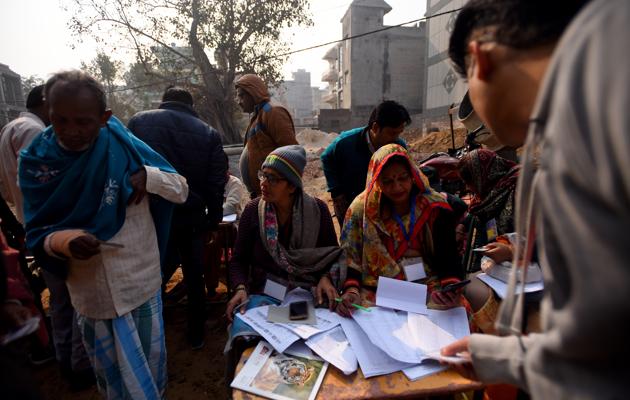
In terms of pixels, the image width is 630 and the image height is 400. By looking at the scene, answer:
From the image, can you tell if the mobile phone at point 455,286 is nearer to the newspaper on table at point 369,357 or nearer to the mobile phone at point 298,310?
the newspaper on table at point 369,357

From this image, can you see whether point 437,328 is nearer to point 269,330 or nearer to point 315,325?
point 315,325

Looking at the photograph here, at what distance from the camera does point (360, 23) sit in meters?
22.2

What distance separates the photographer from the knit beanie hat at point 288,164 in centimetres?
212

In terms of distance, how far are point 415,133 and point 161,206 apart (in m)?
16.5

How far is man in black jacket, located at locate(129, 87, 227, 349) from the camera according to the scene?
2.61 metres

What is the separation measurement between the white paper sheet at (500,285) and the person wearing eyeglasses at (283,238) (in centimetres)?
81

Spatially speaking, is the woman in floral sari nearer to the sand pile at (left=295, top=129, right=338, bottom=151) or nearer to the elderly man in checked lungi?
the elderly man in checked lungi

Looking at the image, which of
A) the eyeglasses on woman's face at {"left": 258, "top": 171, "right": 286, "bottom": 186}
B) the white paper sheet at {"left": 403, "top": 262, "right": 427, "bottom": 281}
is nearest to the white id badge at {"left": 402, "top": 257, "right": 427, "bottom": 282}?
the white paper sheet at {"left": 403, "top": 262, "right": 427, "bottom": 281}

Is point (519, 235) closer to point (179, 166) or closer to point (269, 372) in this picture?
point (269, 372)

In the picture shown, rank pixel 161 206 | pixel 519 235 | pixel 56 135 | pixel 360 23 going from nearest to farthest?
pixel 519 235
pixel 56 135
pixel 161 206
pixel 360 23

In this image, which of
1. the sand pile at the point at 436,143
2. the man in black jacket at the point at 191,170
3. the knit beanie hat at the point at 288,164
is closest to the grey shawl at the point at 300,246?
the knit beanie hat at the point at 288,164

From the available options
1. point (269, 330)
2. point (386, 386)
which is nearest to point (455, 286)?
point (386, 386)

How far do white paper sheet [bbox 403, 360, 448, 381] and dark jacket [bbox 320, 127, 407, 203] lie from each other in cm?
210

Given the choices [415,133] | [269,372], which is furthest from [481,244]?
[415,133]
